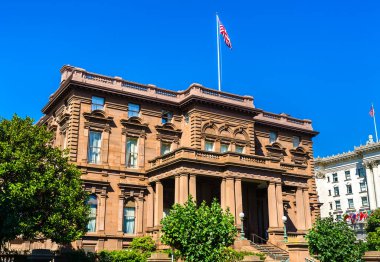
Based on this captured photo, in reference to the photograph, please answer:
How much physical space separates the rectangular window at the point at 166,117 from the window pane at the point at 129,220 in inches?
353

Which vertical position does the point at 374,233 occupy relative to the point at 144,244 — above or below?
above

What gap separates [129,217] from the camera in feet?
124

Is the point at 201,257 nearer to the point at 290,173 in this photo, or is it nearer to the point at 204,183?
the point at 204,183

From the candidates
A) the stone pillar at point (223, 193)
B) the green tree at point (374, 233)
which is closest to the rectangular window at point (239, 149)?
the stone pillar at point (223, 193)

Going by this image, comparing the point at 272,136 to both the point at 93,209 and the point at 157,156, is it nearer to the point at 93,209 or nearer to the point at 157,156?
the point at 157,156

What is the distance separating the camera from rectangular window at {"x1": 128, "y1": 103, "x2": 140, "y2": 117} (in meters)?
39.8

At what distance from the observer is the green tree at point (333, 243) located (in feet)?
85.3

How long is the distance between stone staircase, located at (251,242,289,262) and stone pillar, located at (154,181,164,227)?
818 centimetres

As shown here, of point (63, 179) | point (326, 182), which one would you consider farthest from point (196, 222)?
point (326, 182)

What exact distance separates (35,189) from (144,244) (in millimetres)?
11462

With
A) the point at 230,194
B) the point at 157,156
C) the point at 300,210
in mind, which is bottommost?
the point at 300,210

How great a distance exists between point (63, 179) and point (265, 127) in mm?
25568

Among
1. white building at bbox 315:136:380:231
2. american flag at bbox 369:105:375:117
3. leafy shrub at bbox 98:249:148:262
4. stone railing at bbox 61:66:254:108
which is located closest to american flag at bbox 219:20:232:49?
stone railing at bbox 61:66:254:108

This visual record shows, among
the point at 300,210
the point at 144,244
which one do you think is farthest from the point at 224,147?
the point at 144,244
